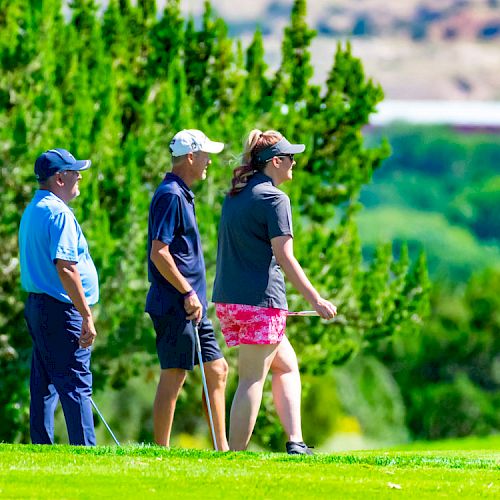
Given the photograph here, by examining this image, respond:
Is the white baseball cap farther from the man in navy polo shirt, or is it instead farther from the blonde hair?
the blonde hair

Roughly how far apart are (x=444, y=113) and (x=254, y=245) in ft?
476

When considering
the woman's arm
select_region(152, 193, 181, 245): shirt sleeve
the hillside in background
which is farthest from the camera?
the hillside in background

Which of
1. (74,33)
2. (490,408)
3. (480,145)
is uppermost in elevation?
(480,145)

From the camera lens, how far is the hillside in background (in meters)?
164

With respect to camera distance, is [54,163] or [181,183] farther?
[181,183]

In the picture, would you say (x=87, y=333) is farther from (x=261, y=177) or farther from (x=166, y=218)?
(x=261, y=177)

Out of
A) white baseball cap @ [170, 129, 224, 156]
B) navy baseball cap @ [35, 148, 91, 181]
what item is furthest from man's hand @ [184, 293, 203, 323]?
navy baseball cap @ [35, 148, 91, 181]

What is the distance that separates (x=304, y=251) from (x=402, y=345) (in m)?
43.5

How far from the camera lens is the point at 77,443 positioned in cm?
860

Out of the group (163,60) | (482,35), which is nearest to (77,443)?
(163,60)

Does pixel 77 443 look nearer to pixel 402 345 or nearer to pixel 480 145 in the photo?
pixel 402 345

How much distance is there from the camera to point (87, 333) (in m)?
8.34

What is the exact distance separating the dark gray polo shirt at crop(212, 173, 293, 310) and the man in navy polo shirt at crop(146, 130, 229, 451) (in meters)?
0.28

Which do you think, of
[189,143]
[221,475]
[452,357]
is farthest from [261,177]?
[452,357]
